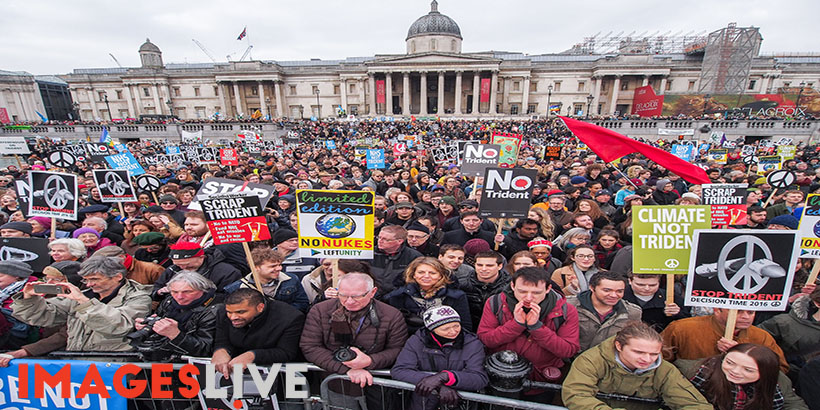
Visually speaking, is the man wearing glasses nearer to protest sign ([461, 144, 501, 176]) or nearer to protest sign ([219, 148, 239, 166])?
protest sign ([461, 144, 501, 176])

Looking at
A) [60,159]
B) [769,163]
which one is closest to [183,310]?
[60,159]

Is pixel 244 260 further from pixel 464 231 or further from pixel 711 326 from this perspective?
pixel 711 326

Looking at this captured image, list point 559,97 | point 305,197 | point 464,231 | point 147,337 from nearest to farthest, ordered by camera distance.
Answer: point 147,337, point 305,197, point 464,231, point 559,97

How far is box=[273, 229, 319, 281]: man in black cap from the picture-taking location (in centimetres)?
438

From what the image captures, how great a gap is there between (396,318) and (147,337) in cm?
198

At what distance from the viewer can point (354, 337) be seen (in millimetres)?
2877

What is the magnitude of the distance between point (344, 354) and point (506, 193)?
3.38 metres

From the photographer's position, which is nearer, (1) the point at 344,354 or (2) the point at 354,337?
(1) the point at 344,354

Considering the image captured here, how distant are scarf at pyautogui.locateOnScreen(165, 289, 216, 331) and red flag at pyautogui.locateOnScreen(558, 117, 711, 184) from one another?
6411 mm

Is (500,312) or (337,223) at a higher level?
(337,223)

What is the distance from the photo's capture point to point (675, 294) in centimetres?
366

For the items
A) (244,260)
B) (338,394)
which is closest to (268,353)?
(338,394)

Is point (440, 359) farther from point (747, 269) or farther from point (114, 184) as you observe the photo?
point (114, 184)

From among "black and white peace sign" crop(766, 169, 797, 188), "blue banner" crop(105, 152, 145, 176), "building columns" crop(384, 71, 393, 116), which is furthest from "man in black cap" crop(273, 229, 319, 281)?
"building columns" crop(384, 71, 393, 116)
